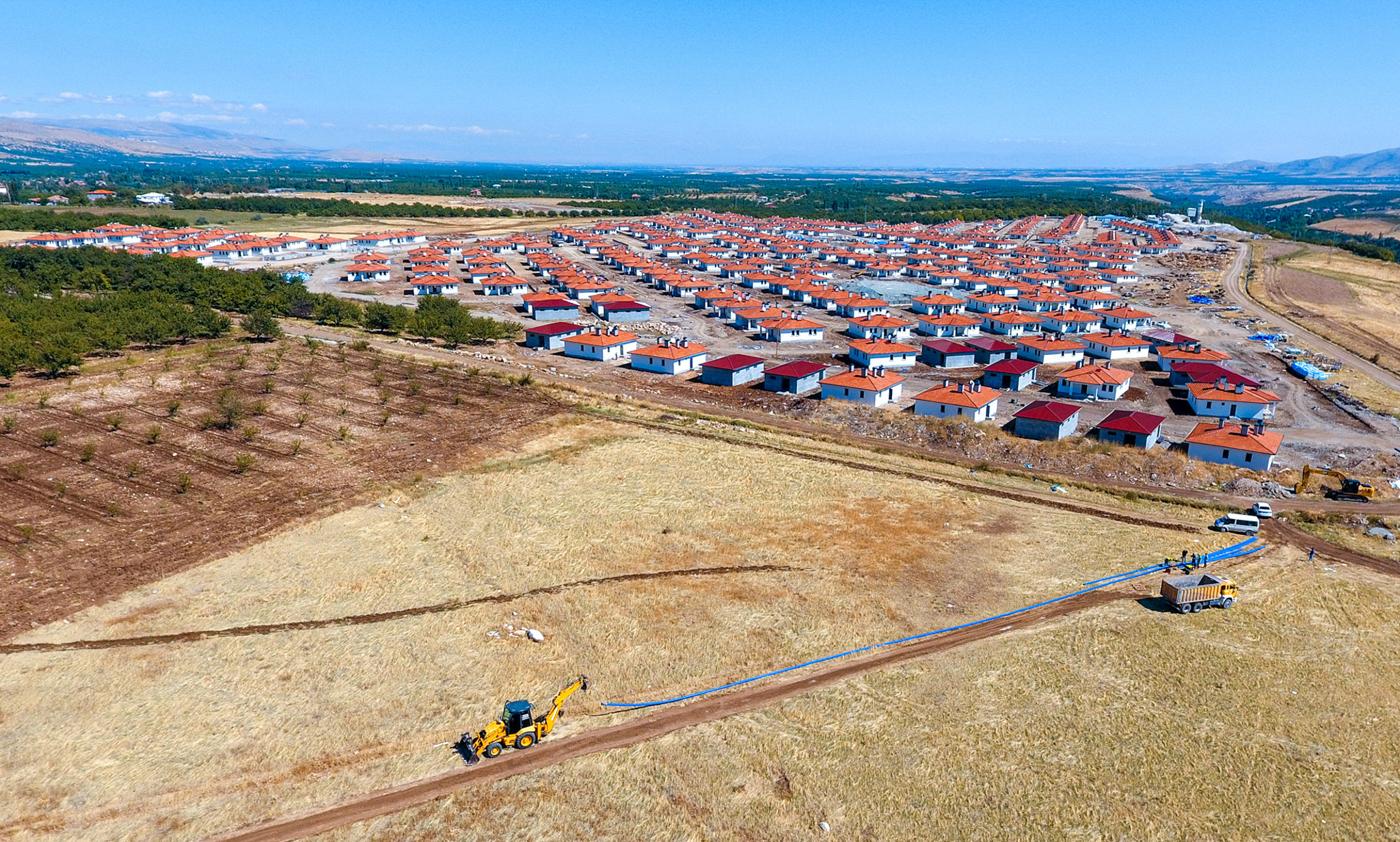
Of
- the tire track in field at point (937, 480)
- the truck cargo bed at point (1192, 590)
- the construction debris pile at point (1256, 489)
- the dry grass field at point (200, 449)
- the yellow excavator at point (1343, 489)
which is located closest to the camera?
the truck cargo bed at point (1192, 590)

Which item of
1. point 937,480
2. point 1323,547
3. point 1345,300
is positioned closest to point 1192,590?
point 1323,547

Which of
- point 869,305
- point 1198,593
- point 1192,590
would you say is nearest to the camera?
point 1192,590

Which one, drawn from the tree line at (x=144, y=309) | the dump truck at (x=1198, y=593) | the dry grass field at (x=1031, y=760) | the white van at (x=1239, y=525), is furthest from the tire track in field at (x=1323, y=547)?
the tree line at (x=144, y=309)

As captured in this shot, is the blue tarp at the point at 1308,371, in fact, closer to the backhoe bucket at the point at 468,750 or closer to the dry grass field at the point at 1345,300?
the dry grass field at the point at 1345,300

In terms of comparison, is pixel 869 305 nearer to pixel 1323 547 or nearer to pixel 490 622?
pixel 1323 547

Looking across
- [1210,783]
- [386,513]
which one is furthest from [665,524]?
[1210,783]

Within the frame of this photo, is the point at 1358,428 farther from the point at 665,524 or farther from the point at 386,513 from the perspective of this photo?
the point at 386,513
